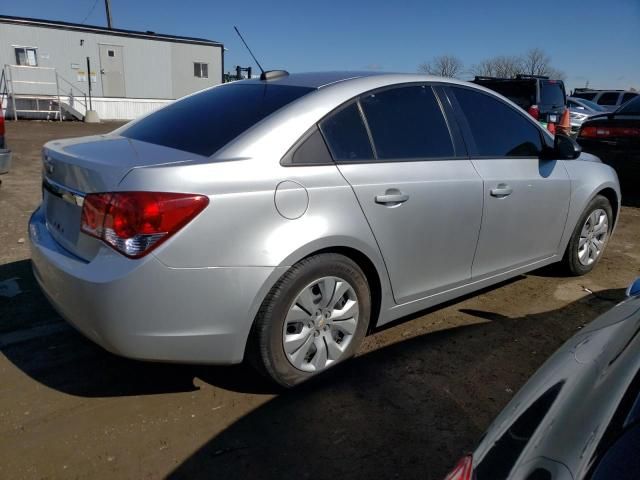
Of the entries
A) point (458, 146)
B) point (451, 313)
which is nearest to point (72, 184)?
point (458, 146)

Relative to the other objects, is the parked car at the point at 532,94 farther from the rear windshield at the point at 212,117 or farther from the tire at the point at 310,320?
the tire at the point at 310,320

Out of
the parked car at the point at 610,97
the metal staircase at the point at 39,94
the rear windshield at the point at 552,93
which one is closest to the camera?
the rear windshield at the point at 552,93

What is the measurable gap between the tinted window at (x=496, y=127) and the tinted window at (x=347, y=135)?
934 mm

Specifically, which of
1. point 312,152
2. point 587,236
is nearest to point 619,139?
point 587,236

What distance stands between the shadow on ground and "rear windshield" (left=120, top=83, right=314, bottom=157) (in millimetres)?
1333

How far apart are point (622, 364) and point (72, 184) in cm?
233

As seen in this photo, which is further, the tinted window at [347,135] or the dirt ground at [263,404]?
the tinted window at [347,135]

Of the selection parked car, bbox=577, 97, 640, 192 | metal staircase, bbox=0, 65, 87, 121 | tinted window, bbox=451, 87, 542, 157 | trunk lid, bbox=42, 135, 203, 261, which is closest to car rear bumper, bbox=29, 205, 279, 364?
trunk lid, bbox=42, 135, 203, 261

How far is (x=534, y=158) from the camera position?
3861 mm

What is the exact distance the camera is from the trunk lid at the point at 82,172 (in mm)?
2379

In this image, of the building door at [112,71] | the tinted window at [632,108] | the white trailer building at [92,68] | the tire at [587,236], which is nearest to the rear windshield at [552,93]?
the tinted window at [632,108]

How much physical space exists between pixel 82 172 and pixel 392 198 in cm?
154

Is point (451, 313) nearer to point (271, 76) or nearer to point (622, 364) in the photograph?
point (271, 76)

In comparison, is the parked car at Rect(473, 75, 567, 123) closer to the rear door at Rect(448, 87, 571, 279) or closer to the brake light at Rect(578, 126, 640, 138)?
the brake light at Rect(578, 126, 640, 138)
